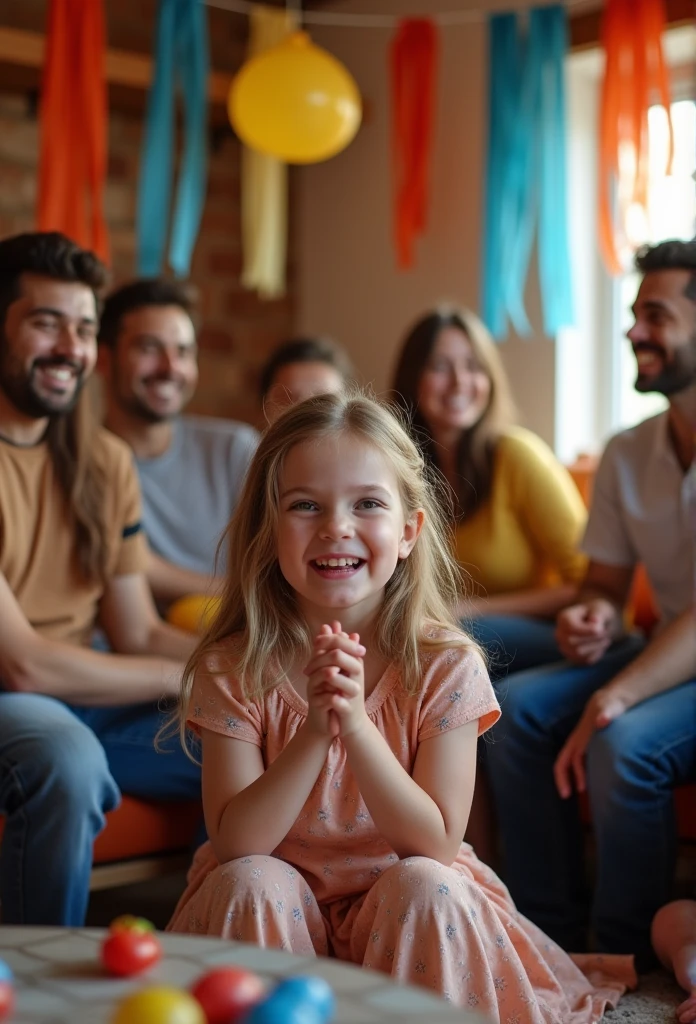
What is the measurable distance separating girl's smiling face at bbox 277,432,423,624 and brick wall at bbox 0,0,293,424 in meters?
2.64

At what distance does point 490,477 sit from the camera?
2.64 metres

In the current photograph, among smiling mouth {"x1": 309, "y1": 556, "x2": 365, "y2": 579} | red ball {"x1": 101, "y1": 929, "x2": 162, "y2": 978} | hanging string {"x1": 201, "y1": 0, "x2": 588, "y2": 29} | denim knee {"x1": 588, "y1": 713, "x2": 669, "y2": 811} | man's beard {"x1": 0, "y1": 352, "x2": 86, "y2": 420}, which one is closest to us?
red ball {"x1": 101, "y1": 929, "x2": 162, "y2": 978}

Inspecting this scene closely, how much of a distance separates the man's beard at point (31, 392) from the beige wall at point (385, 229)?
182 cm

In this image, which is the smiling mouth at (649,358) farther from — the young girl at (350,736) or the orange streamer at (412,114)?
the orange streamer at (412,114)

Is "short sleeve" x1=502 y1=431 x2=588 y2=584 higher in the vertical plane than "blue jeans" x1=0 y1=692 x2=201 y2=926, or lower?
higher

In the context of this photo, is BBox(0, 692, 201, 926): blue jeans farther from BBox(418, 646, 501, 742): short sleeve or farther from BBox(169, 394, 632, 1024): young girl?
BBox(418, 646, 501, 742): short sleeve

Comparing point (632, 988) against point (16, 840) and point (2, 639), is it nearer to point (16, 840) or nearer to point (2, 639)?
point (16, 840)

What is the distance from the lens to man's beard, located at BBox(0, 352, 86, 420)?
2.07 metres

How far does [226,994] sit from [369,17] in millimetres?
3693

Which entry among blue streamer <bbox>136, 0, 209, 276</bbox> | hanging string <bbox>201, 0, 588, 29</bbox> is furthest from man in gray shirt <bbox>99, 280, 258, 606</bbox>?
hanging string <bbox>201, 0, 588, 29</bbox>

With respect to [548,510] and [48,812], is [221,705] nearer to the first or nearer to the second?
[48,812]

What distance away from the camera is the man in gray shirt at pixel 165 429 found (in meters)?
2.76

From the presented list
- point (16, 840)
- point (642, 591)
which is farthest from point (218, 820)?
point (642, 591)

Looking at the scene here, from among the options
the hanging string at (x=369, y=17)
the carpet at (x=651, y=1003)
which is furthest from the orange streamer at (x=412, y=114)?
the carpet at (x=651, y=1003)
